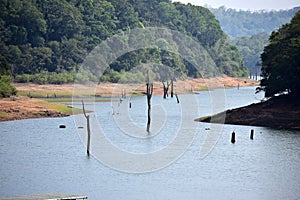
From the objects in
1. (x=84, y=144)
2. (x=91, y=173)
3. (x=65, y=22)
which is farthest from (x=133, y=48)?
(x=91, y=173)

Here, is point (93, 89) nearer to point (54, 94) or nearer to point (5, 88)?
point (54, 94)

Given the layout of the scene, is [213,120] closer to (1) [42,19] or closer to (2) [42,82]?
(2) [42,82]

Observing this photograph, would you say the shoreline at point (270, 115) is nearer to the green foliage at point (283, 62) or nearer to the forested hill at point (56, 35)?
the green foliage at point (283, 62)

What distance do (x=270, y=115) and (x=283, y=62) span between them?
671 cm

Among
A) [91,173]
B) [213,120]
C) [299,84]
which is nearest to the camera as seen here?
[91,173]

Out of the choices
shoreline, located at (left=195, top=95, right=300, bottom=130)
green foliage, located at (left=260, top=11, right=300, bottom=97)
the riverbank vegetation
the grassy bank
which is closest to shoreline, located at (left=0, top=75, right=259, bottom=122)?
the grassy bank

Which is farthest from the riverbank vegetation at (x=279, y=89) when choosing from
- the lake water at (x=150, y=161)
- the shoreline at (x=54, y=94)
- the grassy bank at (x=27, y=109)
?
the shoreline at (x=54, y=94)

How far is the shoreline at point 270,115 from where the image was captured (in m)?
82.9

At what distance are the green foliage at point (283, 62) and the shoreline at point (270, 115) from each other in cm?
168

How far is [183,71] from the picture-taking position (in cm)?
19500

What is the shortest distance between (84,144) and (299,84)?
2849 centimetres

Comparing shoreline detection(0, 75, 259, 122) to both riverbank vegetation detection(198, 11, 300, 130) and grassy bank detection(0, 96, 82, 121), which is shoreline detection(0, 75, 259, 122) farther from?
riverbank vegetation detection(198, 11, 300, 130)

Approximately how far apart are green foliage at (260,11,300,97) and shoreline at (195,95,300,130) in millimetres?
1682

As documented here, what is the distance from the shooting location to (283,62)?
87500mm
